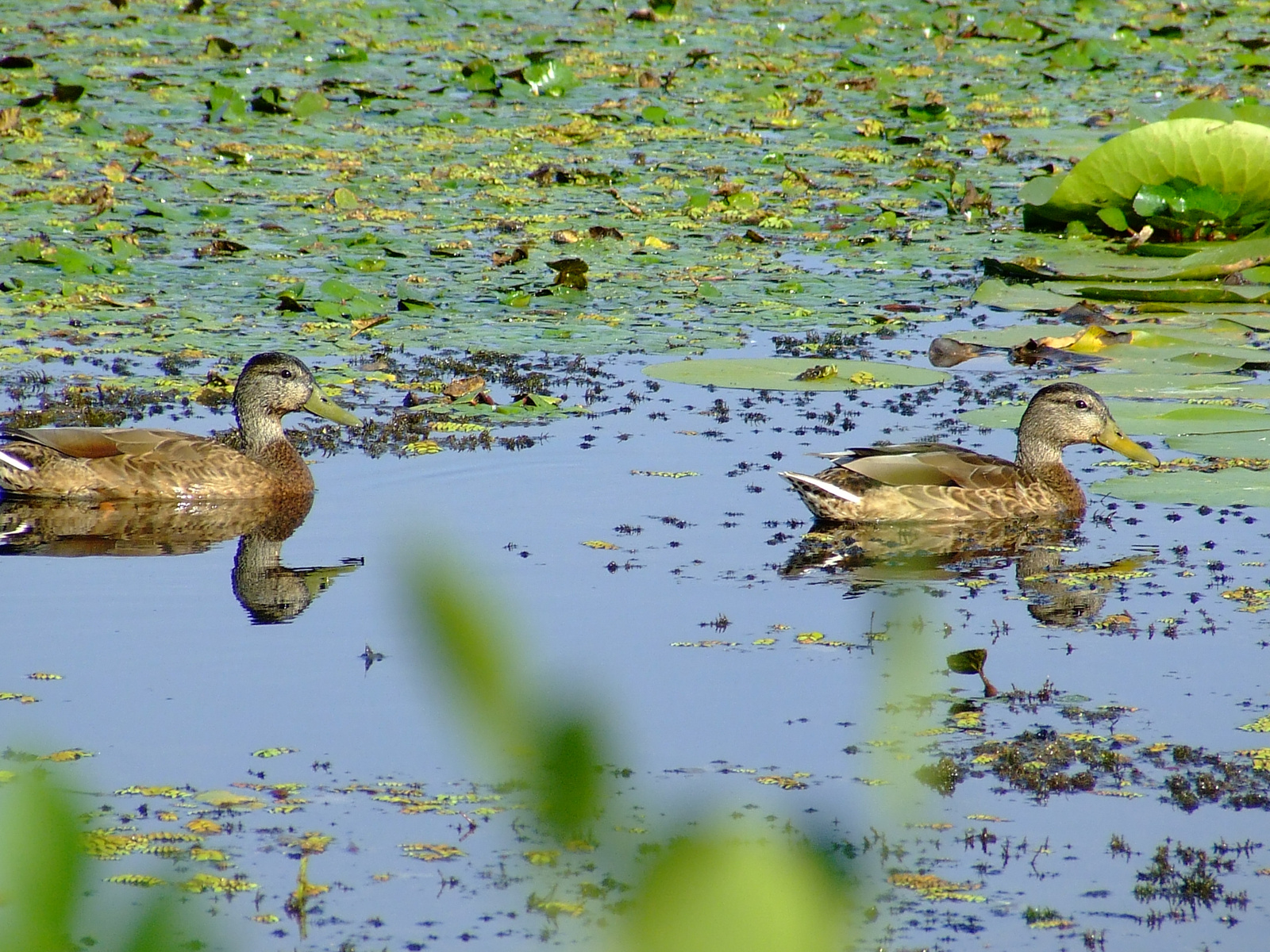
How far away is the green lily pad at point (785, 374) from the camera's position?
9.80 meters

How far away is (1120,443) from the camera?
846cm

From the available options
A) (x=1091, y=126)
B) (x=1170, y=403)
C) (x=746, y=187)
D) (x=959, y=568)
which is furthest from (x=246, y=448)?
(x=1091, y=126)

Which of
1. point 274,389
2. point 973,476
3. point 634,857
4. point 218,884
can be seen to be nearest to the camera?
point 634,857

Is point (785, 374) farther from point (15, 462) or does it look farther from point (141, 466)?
point (15, 462)

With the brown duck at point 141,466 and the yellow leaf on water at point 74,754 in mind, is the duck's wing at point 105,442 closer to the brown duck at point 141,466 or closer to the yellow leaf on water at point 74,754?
the brown duck at point 141,466

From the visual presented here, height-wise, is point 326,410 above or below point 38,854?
below

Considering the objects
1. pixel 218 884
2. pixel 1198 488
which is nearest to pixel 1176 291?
pixel 1198 488

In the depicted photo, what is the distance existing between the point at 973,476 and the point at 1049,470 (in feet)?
1.79

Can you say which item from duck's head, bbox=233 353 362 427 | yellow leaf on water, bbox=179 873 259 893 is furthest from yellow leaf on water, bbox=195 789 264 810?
duck's head, bbox=233 353 362 427

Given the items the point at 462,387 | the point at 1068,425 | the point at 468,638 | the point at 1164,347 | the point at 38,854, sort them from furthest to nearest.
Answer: the point at 1164,347
the point at 462,387
the point at 1068,425
the point at 468,638
the point at 38,854

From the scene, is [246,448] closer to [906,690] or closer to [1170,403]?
[1170,403]

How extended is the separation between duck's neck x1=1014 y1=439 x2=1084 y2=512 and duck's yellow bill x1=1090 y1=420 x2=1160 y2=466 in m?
0.20

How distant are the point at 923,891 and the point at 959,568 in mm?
3272

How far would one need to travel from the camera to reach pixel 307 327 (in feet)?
35.8
